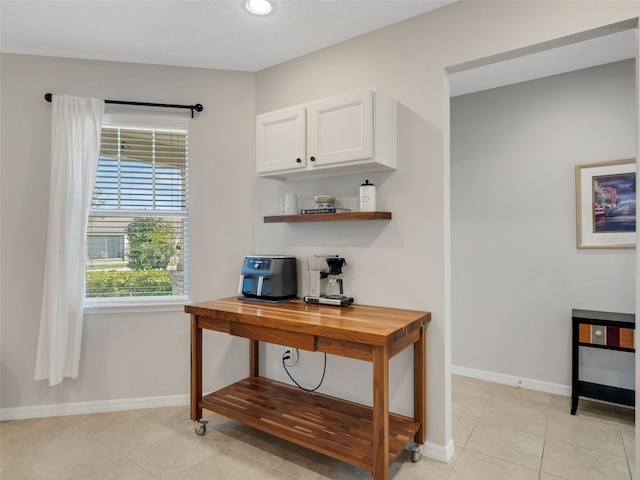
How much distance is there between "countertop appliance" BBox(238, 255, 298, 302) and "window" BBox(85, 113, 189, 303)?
626 mm

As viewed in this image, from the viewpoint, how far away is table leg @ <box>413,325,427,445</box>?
84.2 inches

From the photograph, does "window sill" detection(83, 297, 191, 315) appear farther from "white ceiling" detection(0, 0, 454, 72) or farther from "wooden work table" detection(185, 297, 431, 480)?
"white ceiling" detection(0, 0, 454, 72)

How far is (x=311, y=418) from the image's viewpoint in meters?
2.22

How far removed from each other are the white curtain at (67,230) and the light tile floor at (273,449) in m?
0.46

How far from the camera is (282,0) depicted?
2.09m

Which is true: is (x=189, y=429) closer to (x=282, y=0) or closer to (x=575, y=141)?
(x=282, y=0)

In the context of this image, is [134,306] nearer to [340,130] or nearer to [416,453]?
[340,130]

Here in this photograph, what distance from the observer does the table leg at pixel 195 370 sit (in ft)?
8.00

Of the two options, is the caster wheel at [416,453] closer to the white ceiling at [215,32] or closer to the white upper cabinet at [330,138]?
the white upper cabinet at [330,138]

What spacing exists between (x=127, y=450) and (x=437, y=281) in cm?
211

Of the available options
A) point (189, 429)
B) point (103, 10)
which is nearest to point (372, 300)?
point (189, 429)

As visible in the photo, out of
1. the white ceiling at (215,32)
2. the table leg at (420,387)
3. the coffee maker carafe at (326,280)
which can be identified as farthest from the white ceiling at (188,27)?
the table leg at (420,387)

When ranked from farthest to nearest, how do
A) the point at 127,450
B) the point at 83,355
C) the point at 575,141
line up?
the point at 575,141, the point at 83,355, the point at 127,450

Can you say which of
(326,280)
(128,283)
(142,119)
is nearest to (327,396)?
(326,280)
